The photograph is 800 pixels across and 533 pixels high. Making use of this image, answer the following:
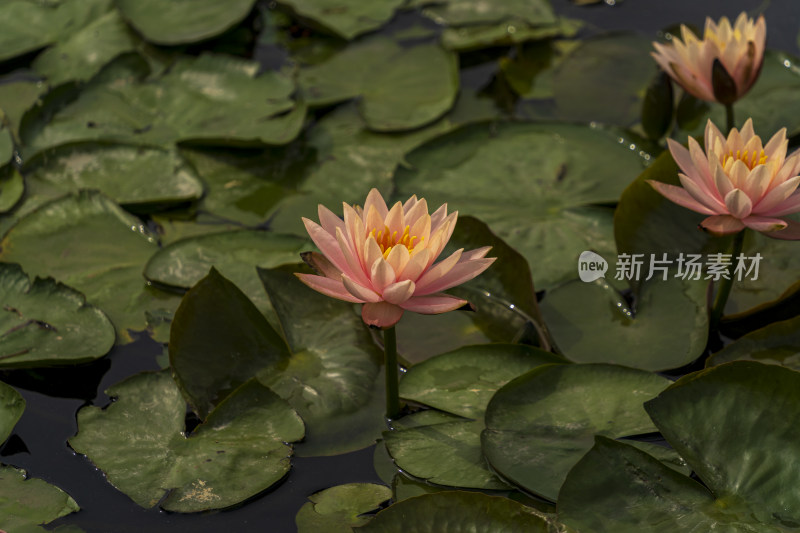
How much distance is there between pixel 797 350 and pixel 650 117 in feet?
3.84

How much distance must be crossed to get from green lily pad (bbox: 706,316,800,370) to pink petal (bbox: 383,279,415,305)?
922mm

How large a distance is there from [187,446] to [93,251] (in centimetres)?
99

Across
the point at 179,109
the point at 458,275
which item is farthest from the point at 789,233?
the point at 179,109

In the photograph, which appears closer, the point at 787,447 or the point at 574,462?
the point at 787,447

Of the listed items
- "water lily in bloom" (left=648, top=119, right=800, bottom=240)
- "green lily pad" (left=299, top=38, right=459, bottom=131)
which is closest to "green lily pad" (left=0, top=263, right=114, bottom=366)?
"green lily pad" (left=299, top=38, right=459, bottom=131)

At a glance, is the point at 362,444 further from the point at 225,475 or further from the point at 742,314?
the point at 742,314

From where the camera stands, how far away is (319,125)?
3.30 metres

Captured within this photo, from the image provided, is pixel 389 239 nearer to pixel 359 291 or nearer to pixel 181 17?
pixel 359 291

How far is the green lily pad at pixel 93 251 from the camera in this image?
254cm

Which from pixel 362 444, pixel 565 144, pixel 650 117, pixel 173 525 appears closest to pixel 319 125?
pixel 565 144

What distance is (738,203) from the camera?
6.25 feet

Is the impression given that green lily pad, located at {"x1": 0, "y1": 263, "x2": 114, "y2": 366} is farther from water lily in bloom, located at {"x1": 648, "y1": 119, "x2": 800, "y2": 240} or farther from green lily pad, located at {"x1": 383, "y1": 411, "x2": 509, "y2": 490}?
water lily in bloom, located at {"x1": 648, "y1": 119, "x2": 800, "y2": 240}

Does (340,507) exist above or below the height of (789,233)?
below

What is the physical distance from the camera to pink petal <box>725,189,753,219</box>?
1.88 metres
